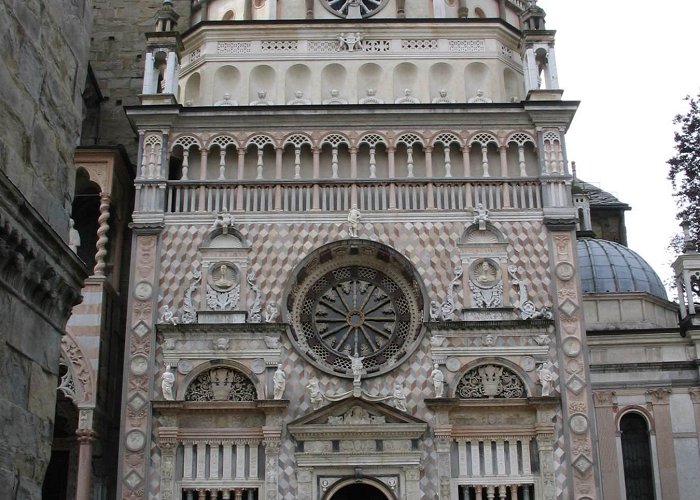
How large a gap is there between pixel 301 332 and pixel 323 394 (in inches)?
64.3

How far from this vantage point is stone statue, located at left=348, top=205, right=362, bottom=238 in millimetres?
21656

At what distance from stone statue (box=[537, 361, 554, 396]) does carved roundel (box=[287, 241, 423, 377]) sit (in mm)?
2815

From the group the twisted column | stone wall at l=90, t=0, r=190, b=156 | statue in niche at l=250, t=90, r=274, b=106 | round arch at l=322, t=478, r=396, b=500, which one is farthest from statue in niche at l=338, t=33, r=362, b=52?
round arch at l=322, t=478, r=396, b=500

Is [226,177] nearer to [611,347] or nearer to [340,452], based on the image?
[340,452]

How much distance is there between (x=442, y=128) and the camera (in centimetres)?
2261

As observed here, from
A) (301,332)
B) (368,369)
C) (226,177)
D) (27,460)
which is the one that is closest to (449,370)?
(368,369)

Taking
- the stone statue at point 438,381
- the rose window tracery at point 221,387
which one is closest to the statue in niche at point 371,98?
the stone statue at point 438,381

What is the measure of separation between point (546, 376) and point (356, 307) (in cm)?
455

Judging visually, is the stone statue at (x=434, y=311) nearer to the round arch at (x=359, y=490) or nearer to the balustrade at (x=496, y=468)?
the balustrade at (x=496, y=468)

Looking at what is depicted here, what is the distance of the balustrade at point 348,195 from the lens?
22.0 meters

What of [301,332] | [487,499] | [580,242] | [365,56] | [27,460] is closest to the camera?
[27,460]

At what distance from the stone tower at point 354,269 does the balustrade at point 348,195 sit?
5cm

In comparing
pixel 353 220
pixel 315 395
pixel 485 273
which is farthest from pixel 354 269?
pixel 315 395

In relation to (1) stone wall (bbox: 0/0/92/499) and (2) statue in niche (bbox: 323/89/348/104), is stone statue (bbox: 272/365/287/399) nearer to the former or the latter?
(2) statue in niche (bbox: 323/89/348/104)
